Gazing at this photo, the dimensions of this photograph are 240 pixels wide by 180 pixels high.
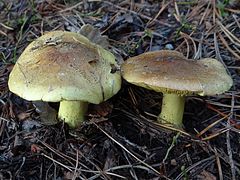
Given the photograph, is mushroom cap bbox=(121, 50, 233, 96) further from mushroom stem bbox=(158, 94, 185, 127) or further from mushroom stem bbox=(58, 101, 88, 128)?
mushroom stem bbox=(58, 101, 88, 128)

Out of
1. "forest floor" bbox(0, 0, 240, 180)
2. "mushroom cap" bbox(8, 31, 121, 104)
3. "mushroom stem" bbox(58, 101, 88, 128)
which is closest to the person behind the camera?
"mushroom cap" bbox(8, 31, 121, 104)

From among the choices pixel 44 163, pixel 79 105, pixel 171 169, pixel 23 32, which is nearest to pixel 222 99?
pixel 171 169

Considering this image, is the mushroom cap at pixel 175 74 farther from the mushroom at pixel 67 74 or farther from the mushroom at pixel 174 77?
the mushroom at pixel 67 74

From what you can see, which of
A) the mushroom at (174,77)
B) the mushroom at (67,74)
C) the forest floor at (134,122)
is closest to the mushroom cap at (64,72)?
the mushroom at (67,74)

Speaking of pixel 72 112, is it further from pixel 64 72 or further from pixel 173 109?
pixel 173 109

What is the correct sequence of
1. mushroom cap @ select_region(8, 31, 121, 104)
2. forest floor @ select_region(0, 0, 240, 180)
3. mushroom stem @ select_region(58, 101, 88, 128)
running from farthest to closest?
1. mushroom stem @ select_region(58, 101, 88, 128)
2. forest floor @ select_region(0, 0, 240, 180)
3. mushroom cap @ select_region(8, 31, 121, 104)

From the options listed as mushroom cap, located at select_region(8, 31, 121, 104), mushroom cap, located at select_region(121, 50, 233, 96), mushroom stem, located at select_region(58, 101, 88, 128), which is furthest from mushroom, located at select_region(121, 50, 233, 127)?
mushroom stem, located at select_region(58, 101, 88, 128)
